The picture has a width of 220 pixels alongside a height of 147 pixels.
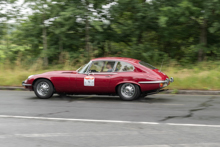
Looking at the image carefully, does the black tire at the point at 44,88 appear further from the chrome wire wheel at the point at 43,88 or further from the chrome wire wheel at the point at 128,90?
the chrome wire wheel at the point at 128,90

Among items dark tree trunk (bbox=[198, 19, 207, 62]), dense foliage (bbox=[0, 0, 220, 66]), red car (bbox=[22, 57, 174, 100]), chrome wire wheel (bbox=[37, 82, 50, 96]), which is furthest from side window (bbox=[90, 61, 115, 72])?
dark tree trunk (bbox=[198, 19, 207, 62])

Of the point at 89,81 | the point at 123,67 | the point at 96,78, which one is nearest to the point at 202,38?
the point at 123,67

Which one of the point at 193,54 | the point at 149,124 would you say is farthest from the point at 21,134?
the point at 193,54

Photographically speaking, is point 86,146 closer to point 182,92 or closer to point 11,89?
point 182,92

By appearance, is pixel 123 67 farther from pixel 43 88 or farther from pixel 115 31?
pixel 115 31

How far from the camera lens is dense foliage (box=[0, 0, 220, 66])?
56.3 ft

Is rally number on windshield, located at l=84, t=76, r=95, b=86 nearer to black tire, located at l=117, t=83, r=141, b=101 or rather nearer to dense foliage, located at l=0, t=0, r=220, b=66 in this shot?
black tire, located at l=117, t=83, r=141, b=101

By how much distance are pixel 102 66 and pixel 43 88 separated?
2.27 metres

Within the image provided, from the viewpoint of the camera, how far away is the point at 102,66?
10219mm

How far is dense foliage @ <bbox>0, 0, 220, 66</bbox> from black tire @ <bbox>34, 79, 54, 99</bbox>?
7.39 metres

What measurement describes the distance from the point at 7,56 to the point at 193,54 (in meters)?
12.4

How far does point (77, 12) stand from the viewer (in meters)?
17.1

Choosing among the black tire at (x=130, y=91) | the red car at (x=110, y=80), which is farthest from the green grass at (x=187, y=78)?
the black tire at (x=130, y=91)

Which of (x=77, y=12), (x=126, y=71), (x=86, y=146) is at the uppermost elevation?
(x=77, y=12)
